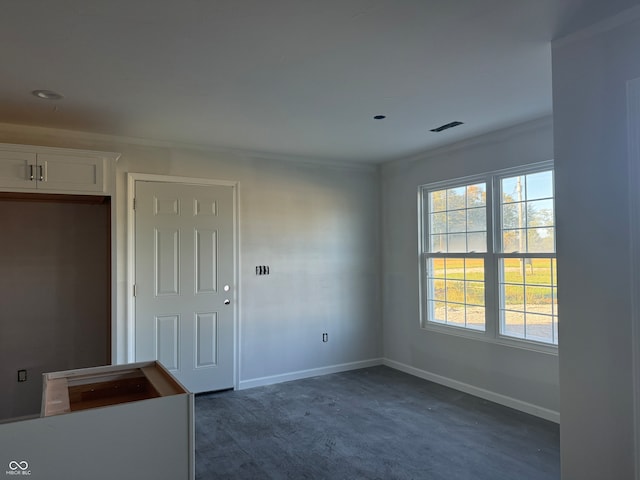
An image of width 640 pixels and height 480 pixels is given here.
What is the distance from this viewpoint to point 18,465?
4.40 feet

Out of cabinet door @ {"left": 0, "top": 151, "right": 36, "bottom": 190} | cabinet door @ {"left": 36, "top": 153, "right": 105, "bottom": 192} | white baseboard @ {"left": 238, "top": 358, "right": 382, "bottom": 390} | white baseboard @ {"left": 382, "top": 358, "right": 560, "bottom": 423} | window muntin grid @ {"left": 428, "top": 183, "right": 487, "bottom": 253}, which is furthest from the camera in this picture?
white baseboard @ {"left": 238, "top": 358, "right": 382, "bottom": 390}

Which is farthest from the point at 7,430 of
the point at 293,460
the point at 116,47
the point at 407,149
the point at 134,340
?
the point at 407,149

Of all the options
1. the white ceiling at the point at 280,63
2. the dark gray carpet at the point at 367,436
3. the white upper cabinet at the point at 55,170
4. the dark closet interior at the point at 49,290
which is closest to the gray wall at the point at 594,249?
the white ceiling at the point at 280,63

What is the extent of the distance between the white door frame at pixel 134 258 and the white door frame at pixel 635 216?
352cm

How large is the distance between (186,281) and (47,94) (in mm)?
2066

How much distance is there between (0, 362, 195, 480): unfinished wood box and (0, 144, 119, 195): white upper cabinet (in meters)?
2.13

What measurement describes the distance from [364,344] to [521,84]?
3.56 metres

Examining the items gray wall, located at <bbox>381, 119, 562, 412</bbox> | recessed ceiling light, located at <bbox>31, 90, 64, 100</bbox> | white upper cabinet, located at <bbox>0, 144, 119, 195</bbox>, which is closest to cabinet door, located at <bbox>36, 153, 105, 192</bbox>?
white upper cabinet, located at <bbox>0, 144, 119, 195</bbox>

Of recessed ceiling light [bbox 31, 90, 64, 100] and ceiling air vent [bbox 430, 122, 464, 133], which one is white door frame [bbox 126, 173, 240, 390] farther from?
ceiling air vent [bbox 430, 122, 464, 133]

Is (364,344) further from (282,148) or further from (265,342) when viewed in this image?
(282,148)

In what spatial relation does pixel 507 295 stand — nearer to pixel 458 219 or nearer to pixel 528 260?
pixel 528 260

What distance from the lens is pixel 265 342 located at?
16.0 ft

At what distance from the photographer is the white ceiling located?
6.72ft

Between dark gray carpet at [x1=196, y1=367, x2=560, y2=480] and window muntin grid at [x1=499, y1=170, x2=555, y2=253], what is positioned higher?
window muntin grid at [x1=499, y1=170, x2=555, y2=253]
